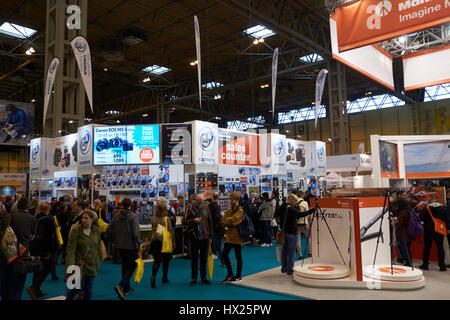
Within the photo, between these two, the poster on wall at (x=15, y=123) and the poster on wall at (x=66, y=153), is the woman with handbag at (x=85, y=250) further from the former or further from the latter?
the poster on wall at (x=15, y=123)

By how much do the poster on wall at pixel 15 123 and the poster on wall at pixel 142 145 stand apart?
1217 centimetres

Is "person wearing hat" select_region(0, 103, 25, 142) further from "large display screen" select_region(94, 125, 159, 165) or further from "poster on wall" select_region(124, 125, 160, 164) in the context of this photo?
"poster on wall" select_region(124, 125, 160, 164)

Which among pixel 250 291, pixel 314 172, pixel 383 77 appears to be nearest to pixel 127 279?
pixel 250 291

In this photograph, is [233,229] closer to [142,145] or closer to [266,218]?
[266,218]

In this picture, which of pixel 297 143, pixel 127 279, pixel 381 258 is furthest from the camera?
pixel 297 143

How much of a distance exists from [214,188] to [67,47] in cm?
595

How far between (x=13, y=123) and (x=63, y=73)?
31.6 feet

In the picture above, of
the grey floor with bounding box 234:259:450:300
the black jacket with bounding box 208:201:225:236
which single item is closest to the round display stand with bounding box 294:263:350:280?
the grey floor with bounding box 234:259:450:300

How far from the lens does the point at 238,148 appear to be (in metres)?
9.66

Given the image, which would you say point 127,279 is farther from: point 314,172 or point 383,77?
point 314,172

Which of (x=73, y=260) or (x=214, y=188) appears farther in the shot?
(x=214, y=188)

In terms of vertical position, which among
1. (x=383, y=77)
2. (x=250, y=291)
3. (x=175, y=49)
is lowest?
(x=250, y=291)

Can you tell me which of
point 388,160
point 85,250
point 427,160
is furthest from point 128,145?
point 427,160

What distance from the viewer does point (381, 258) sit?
5.74m
